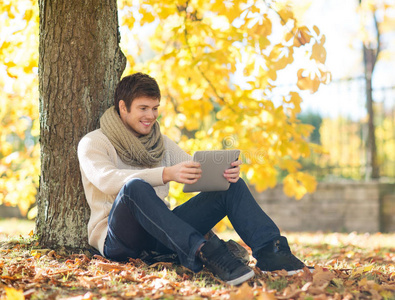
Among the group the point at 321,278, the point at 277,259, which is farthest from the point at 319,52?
the point at 321,278

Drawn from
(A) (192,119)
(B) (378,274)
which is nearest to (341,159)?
(A) (192,119)

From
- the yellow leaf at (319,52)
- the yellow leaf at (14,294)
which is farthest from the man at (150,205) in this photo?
the yellow leaf at (319,52)

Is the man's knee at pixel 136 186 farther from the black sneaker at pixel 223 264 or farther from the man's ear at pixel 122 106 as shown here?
the man's ear at pixel 122 106

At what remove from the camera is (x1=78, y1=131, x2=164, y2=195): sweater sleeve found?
275 centimetres

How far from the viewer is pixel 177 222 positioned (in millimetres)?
2551

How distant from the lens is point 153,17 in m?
4.79

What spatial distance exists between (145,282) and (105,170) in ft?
2.39

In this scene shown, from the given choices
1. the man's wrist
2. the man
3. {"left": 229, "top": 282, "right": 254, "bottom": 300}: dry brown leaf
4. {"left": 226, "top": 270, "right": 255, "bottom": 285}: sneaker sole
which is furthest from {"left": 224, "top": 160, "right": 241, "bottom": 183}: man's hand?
{"left": 229, "top": 282, "right": 254, "bottom": 300}: dry brown leaf

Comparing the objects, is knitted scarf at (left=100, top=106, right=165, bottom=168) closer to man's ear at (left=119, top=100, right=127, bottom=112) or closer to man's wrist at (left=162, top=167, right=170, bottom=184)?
man's ear at (left=119, top=100, right=127, bottom=112)

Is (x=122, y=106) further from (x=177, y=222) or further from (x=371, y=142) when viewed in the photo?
(x=371, y=142)

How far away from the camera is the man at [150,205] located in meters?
2.52

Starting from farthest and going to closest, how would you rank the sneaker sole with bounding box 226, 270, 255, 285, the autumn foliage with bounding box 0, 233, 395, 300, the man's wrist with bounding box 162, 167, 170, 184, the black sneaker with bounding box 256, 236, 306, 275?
the man's wrist with bounding box 162, 167, 170, 184 < the black sneaker with bounding box 256, 236, 306, 275 < the sneaker sole with bounding box 226, 270, 255, 285 < the autumn foliage with bounding box 0, 233, 395, 300

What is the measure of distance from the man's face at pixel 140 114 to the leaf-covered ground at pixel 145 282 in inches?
35.3

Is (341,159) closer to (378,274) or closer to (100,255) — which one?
(378,274)
